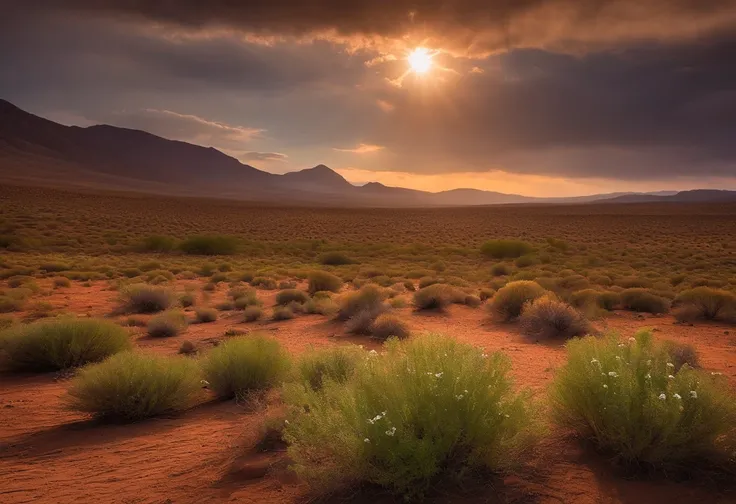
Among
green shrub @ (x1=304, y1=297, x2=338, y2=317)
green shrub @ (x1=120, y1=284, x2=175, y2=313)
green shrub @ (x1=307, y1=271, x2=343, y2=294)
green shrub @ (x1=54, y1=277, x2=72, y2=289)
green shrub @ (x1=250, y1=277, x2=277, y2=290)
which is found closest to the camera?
green shrub @ (x1=304, y1=297, x2=338, y2=317)

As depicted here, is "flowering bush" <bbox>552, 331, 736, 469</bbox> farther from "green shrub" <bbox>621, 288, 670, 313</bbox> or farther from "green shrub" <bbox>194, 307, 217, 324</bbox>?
"green shrub" <bbox>194, 307, 217, 324</bbox>

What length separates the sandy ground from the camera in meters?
4.62

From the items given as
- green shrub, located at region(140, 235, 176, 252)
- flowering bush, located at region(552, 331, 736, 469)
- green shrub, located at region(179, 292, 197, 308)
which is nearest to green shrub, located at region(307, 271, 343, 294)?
green shrub, located at region(179, 292, 197, 308)

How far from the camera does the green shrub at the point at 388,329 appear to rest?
39.2 feet

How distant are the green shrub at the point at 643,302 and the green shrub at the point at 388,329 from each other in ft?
25.9

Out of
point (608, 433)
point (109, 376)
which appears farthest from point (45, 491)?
point (608, 433)

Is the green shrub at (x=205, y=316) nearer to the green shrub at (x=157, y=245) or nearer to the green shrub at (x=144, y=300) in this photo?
the green shrub at (x=144, y=300)

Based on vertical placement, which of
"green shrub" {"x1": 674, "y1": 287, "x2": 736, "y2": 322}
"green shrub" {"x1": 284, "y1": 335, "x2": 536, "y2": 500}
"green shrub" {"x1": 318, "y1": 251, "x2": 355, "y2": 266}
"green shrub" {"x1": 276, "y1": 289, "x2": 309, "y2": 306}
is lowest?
"green shrub" {"x1": 318, "y1": 251, "x2": 355, "y2": 266}

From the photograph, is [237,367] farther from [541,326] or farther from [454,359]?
[541,326]

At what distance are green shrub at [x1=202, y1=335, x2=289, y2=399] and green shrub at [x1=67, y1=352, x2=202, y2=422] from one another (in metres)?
0.59

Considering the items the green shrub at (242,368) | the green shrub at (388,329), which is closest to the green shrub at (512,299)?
the green shrub at (388,329)

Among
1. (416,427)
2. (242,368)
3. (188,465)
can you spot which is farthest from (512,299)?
(188,465)

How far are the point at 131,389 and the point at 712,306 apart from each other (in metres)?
14.5

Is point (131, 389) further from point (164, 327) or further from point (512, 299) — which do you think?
point (512, 299)
